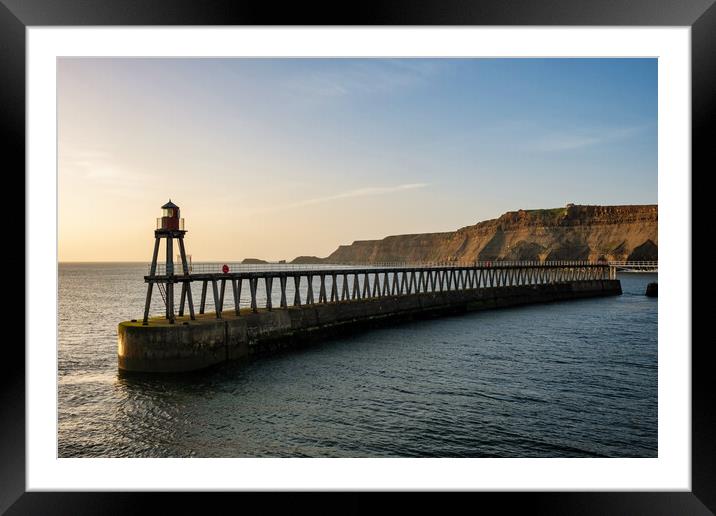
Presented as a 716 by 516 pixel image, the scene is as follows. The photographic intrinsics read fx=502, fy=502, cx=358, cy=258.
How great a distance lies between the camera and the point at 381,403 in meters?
14.7

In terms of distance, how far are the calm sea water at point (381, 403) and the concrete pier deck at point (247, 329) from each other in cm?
71

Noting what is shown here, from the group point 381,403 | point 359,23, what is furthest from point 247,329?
point 359,23

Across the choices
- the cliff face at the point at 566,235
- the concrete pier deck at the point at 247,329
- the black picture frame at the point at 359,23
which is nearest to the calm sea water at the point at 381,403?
the concrete pier deck at the point at 247,329

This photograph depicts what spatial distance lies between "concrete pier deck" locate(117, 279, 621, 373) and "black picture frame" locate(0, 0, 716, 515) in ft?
38.6

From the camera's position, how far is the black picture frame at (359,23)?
5559mm

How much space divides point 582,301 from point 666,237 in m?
52.5

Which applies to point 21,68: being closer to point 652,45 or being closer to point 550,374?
point 652,45

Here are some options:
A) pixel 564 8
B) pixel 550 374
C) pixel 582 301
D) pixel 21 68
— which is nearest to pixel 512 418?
pixel 550 374

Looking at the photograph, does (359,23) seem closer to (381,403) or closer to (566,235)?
(381,403)

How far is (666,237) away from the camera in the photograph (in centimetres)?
637

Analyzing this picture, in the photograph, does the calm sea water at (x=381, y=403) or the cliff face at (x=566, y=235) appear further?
the cliff face at (x=566, y=235)

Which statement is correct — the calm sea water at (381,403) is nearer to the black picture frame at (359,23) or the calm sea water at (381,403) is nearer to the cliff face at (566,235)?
the black picture frame at (359,23)

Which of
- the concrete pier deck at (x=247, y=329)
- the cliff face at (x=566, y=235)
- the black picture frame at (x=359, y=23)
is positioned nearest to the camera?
the black picture frame at (x=359, y=23)

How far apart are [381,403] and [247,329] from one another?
27.0 feet
